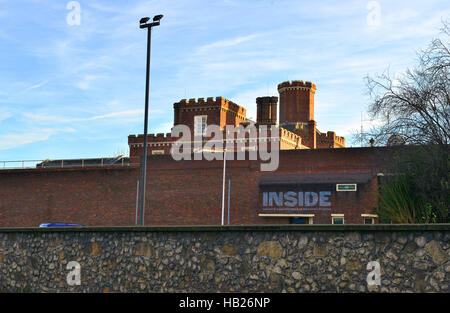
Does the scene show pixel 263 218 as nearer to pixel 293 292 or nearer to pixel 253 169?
pixel 253 169

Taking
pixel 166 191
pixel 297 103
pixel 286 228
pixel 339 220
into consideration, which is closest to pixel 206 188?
pixel 166 191

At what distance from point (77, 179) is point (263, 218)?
1763cm

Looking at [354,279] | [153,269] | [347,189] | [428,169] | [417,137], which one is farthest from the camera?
[347,189]

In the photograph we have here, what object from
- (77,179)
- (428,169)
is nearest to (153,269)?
(428,169)

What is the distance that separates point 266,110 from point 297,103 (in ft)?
59.3

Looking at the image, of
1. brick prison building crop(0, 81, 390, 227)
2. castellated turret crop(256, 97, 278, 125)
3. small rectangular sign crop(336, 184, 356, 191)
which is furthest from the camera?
castellated turret crop(256, 97, 278, 125)

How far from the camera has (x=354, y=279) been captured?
11.3 metres

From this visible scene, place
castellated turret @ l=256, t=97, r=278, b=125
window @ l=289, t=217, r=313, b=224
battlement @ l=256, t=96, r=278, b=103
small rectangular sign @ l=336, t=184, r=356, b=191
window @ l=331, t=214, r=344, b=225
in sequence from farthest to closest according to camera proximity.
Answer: battlement @ l=256, t=96, r=278, b=103 < castellated turret @ l=256, t=97, r=278, b=125 < window @ l=289, t=217, r=313, b=224 < small rectangular sign @ l=336, t=184, r=356, b=191 < window @ l=331, t=214, r=344, b=225

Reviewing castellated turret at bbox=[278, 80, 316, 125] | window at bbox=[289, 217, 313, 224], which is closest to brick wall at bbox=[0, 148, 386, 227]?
window at bbox=[289, 217, 313, 224]

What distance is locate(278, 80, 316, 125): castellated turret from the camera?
7381 cm

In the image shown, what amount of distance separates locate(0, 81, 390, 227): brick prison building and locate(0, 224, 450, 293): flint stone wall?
24966mm

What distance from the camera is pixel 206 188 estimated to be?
149 ft

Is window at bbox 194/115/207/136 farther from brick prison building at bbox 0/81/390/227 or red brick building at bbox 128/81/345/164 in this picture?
brick prison building at bbox 0/81/390/227

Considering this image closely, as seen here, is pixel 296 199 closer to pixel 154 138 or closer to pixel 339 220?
pixel 339 220
